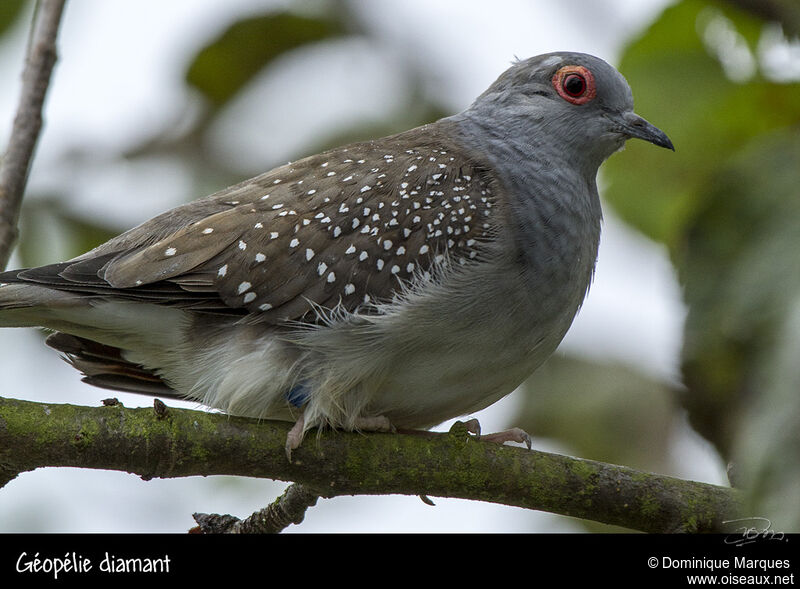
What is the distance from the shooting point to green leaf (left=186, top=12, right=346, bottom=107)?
717 cm

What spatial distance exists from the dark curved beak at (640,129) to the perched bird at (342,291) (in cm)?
2

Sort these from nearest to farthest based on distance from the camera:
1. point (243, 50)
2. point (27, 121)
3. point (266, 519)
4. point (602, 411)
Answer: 1. point (266, 519)
2. point (27, 121)
3. point (602, 411)
4. point (243, 50)

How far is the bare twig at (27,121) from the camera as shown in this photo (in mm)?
4879

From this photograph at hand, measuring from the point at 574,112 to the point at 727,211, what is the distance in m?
1.51

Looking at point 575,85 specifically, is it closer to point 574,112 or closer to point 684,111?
point 574,112

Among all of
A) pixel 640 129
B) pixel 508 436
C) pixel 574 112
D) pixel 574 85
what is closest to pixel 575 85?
pixel 574 85

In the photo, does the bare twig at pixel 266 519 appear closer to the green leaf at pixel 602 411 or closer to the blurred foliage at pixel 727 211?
the blurred foliage at pixel 727 211

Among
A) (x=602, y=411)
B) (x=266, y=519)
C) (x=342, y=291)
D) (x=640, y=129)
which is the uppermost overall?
(x=640, y=129)

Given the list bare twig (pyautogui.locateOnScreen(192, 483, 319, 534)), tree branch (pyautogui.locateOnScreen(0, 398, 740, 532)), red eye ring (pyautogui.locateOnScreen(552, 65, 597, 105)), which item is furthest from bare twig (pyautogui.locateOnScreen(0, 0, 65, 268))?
red eye ring (pyautogui.locateOnScreen(552, 65, 597, 105))

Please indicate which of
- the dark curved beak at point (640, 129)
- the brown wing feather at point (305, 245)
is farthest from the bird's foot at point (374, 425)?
the dark curved beak at point (640, 129)

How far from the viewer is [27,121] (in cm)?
500

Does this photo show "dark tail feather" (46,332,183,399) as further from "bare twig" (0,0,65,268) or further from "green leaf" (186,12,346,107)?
"green leaf" (186,12,346,107)

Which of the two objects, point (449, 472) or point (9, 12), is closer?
point (449, 472)

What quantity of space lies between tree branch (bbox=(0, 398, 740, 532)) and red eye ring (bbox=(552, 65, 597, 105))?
2261 millimetres
